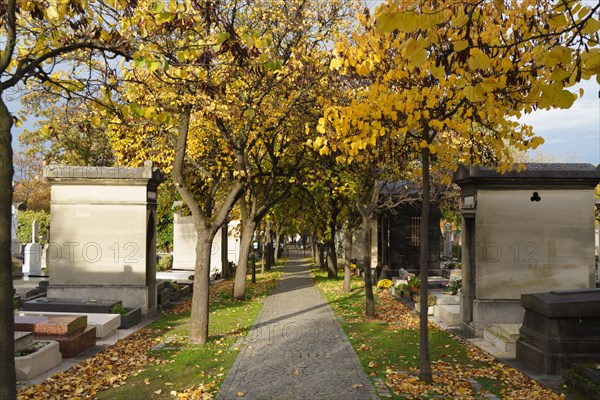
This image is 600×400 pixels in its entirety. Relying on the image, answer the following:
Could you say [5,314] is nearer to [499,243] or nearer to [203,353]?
[203,353]

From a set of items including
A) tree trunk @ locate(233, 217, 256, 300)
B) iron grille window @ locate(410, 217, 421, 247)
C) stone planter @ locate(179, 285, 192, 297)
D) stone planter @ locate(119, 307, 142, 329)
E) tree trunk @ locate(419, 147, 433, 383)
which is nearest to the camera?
tree trunk @ locate(419, 147, 433, 383)

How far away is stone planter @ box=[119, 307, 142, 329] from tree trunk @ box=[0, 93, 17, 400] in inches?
377

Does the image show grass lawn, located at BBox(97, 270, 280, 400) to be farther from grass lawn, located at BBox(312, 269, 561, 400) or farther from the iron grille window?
the iron grille window

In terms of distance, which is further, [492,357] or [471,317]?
[471,317]

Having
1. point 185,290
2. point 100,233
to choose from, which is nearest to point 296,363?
point 100,233

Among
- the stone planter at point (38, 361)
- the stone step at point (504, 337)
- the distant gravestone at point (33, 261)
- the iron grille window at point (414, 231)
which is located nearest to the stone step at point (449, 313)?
the stone step at point (504, 337)

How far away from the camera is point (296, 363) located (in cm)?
1029

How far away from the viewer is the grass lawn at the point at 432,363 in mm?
8492

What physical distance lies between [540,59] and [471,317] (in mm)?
10459

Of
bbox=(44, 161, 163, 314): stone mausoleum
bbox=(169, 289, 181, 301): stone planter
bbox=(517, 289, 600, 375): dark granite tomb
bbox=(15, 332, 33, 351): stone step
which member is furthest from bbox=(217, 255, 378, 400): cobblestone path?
bbox=(169, 289, 181, 301): stone planter

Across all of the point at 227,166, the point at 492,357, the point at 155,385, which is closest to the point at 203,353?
the point at 155,385

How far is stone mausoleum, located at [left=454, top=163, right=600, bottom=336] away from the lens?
13.2 meters

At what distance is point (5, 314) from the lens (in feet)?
16.3

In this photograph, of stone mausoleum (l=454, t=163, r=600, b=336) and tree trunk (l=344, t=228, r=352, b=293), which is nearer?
stone mausoleum (l=454, t=163, r=600, b=336)
